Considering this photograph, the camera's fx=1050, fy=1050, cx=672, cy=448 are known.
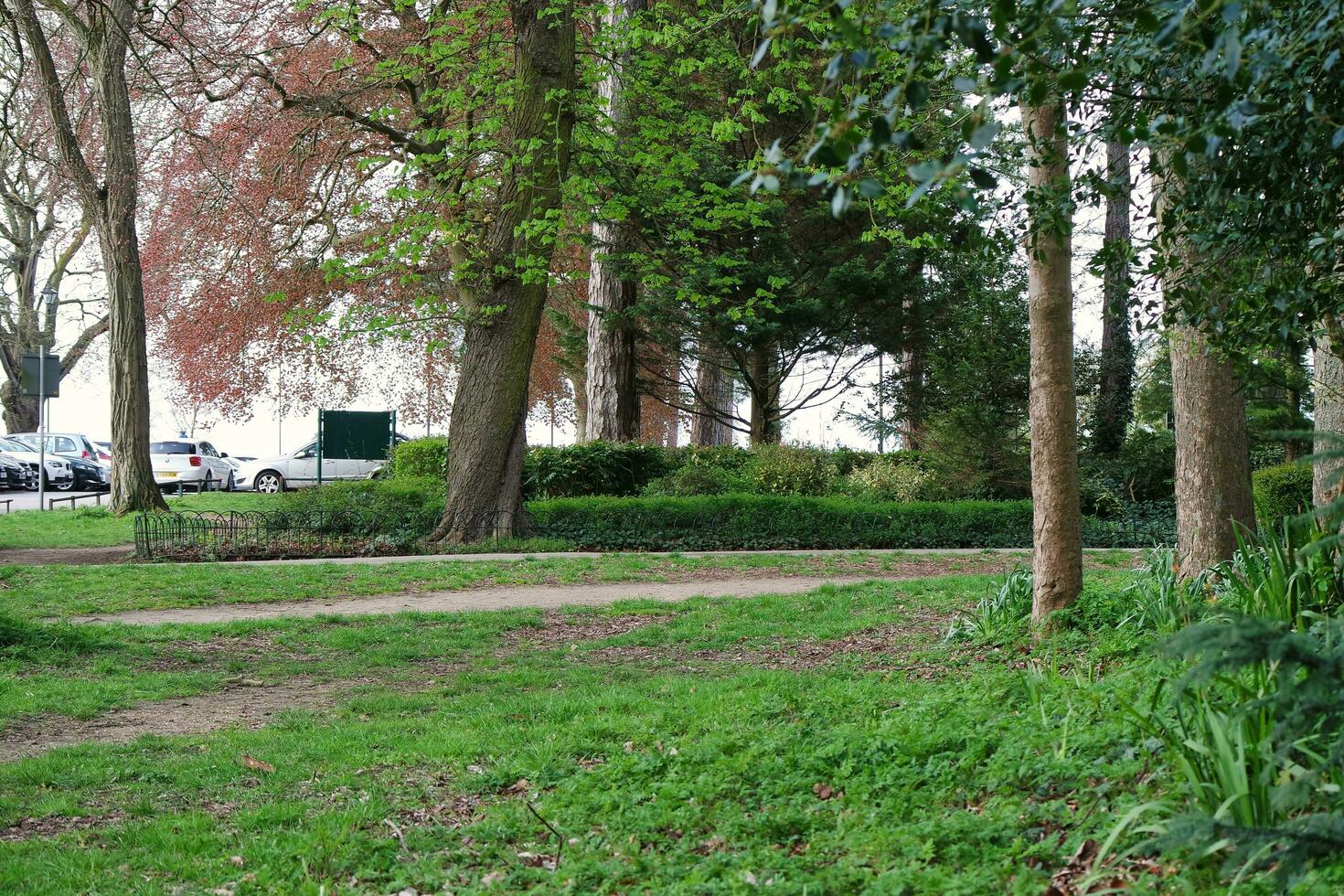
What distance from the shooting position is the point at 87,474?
1192 inches

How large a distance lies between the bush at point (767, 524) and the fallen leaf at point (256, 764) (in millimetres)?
8831

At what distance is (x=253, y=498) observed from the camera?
22266 mm

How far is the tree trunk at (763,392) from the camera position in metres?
19.8

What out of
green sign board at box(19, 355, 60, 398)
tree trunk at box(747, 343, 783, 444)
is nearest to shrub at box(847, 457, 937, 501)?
tree trunk at box(747, 343, 783, 444)

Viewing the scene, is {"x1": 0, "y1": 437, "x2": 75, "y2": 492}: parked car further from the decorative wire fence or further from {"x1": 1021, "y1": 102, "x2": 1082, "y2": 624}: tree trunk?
{"x1": 1021, "y1": 102, "x2": 1082, "y2": 624}: tree trunk

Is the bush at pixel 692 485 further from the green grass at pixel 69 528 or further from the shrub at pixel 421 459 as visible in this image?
the green grass at pixel 69 528

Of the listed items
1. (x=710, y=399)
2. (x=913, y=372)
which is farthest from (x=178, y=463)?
(x=913, y=372)

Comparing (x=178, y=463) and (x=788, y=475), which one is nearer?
(x=788, y=475)

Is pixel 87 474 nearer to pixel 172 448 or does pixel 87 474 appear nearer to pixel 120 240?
pixel 172 448

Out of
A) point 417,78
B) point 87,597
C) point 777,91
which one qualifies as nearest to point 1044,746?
point 777,91

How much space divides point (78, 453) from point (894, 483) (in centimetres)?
2448

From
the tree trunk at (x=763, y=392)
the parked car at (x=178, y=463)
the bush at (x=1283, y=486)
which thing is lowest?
the bush at (x=1283, y=486)

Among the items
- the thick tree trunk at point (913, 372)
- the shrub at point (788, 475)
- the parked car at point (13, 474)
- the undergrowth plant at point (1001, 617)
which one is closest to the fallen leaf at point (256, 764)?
the undergrowth plant at point (1001, 617)

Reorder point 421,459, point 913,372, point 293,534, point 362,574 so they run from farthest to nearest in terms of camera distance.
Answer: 1. point 913,372
2. point 421,459
3. point 293,534
4. point 362,574
